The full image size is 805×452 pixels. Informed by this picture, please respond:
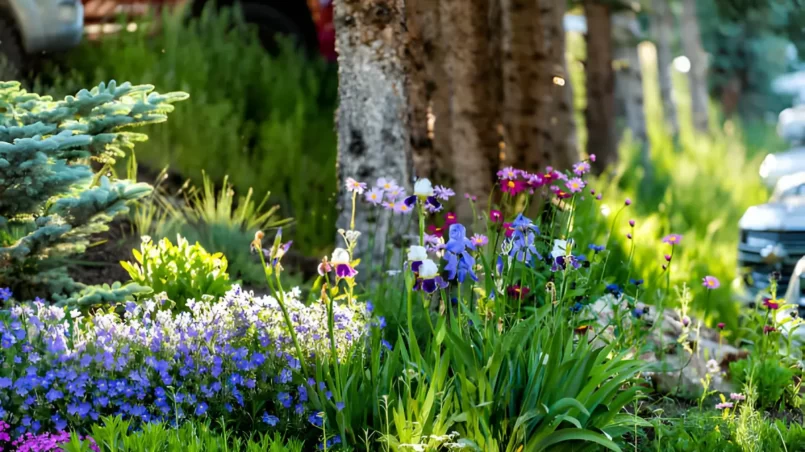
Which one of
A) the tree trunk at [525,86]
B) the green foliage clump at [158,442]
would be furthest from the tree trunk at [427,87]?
the green foliage clump at [158,442]

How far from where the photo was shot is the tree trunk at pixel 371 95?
576 centimetres

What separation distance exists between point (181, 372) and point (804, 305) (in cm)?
359

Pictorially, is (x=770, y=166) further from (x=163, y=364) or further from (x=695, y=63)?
(x=695, y=63)

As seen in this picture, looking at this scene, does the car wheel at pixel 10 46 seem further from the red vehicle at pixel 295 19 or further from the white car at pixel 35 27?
the red vehicle at pixel 295 19

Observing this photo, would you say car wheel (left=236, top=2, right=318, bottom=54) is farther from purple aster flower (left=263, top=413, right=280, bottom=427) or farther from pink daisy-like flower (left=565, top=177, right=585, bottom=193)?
purple aster flower (left=263, top=413, right=280, bottom=427)

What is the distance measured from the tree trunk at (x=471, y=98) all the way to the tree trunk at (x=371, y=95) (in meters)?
1.39

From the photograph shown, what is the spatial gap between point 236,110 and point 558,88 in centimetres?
284

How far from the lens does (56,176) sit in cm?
444

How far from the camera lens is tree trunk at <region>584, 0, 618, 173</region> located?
10039 mm

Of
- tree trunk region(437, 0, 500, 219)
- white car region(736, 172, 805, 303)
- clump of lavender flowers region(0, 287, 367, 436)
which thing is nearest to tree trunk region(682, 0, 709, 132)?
tree trunk region(437, 0, 500, 219)

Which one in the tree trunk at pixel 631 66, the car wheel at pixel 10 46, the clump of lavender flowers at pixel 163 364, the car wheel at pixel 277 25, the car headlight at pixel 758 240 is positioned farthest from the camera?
the tree trunk at pixel 631 66

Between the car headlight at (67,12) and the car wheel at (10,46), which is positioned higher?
the car headlight at (67,12)

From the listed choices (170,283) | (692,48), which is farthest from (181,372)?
(692,48)

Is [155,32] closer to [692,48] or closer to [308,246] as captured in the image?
[308,246]
